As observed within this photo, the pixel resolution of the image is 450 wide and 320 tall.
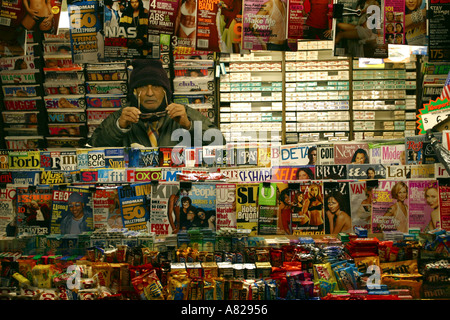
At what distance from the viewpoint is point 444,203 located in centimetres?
337

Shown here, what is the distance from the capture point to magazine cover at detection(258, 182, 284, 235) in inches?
133

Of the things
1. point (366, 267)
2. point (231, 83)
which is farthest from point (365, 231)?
point (231, 83)

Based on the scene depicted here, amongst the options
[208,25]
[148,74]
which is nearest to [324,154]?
[208,25]

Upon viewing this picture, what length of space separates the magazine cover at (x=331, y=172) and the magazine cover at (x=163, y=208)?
3.67 feet

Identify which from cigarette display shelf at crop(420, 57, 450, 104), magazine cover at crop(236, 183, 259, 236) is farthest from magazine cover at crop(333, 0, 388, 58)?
cigarette display shelf at crop(420, 57, 450, 104)

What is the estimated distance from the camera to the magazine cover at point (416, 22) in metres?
3.47

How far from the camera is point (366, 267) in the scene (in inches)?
119

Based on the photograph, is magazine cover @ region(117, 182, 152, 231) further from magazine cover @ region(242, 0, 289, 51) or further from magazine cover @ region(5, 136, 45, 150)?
magazine cover @ region(5, 136, 45, 150)

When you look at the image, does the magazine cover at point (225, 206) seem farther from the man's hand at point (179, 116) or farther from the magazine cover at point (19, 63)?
the magazine cover at point (19, 63)

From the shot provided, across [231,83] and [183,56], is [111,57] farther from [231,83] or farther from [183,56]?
[231,83]

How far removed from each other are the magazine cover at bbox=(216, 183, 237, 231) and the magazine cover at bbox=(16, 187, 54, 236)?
122 centimetres

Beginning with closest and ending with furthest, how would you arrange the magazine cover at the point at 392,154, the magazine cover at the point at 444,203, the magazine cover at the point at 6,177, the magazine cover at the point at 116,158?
the magazine cover at the point at 444,203
the magazine cover at the point at 6,177
the magazine cover at the point at 392,154
the magazine cover at the point at 116,158

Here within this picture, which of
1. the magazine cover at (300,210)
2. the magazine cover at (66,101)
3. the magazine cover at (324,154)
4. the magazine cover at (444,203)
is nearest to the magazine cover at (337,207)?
the magazine cover at (300,210)
